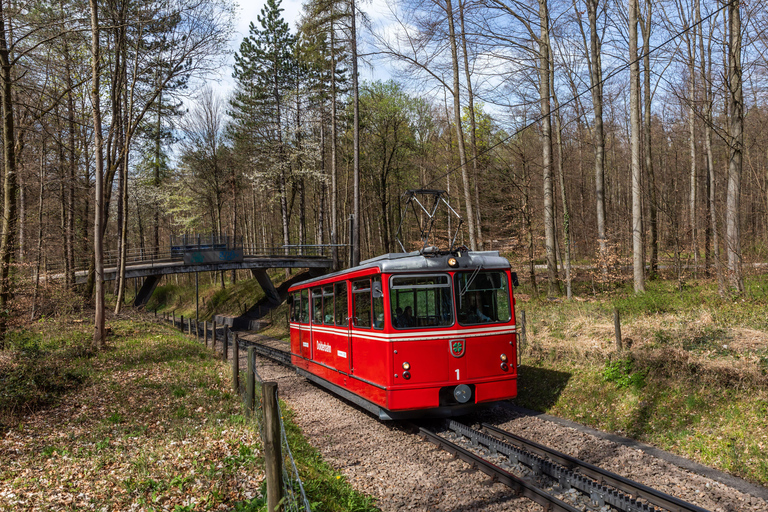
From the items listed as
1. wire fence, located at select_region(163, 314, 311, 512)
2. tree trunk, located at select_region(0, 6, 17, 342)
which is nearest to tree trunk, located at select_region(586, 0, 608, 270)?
wire fence, located at select_region(163, 314, 311, 512)

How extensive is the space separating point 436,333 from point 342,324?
2.69 meters

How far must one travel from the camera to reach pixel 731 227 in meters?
12.4

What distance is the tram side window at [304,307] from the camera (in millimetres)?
13073

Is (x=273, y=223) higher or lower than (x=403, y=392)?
higher

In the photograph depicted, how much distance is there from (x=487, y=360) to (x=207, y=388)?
22.4 feet

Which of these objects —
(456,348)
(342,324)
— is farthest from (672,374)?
(342,324)

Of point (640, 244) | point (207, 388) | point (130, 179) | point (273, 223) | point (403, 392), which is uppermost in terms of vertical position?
point (130, 179)

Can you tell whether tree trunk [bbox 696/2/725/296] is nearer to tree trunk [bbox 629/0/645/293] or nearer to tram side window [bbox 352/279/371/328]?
tree trunk [bbox 629/0/645/293]

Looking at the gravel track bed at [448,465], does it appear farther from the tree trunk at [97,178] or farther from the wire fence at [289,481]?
the tree trunk at [97,178]

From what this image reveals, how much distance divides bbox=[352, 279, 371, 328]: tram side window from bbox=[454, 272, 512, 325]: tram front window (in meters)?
1.59

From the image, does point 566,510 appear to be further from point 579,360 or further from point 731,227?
point 731,227

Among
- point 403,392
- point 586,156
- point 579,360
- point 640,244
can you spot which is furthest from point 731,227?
point 586,156

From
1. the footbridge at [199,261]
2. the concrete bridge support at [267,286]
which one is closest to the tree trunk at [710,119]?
the footbridge at [199,261]

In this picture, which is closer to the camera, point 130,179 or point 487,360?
point 487,360
